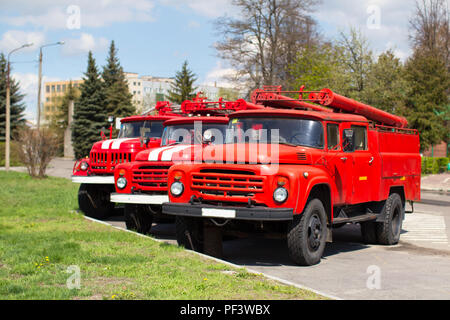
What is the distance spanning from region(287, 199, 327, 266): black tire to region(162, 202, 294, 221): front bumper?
411 mm

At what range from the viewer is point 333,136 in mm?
9562

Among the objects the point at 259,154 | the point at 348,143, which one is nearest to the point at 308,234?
the point at 259,154

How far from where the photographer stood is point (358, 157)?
10000 millimetres

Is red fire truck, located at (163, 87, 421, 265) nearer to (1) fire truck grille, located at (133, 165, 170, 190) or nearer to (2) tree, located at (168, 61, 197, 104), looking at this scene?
(1) fire truck grille, located at (133, 165, 170, 190)

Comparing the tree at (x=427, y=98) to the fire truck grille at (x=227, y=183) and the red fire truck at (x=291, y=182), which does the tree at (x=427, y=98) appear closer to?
the red fire truck at (x=291, y=182)

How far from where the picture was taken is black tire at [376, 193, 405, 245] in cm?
1095

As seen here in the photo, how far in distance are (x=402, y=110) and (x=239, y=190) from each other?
33.7 m

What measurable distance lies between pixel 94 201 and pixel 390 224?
693cm

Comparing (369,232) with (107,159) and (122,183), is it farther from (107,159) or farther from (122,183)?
(107,159)

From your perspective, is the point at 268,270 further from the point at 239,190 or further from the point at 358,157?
the point at 358,157

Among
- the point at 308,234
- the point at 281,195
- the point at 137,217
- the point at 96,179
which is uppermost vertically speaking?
the point at 281,195

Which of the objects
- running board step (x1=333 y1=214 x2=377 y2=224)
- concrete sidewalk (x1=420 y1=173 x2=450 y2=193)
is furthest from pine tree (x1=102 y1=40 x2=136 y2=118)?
running board step (x1=333 y1=214 x2=377 y2=224)

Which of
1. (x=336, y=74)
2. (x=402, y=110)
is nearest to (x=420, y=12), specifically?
(x=402, y=110)
